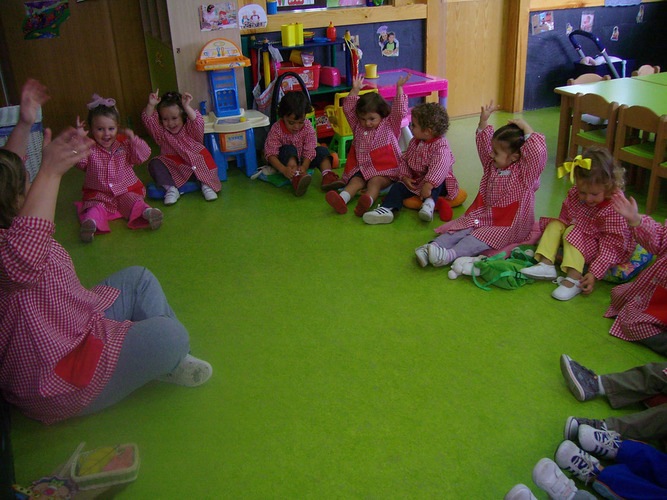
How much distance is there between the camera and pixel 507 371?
2.25 meters

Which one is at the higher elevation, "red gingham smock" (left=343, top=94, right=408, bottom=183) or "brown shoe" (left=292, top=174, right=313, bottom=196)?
"red gingham smock" (left=343, top=94, right=408, bottom=183)

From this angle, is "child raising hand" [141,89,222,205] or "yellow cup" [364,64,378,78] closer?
"child raising hand" [141,89,222,205]

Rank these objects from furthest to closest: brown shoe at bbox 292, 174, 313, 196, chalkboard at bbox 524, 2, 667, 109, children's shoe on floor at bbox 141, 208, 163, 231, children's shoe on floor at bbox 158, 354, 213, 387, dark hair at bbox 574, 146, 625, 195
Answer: chalkboard at bbox 524, 2, 667, 109 → brown shoe at bbox 292, 174, 313, 196 → children's shoe on floor at bbox 141, 208, 163, 231 → dark hair at bbox 574, 146, 625, 195 → children's shoe on floor at bbox 158, 354, 213, 387

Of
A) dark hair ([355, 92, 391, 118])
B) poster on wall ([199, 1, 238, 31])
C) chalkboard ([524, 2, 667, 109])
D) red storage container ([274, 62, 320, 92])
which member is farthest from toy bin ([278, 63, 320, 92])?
chalkboard ([524, 2, 667, 109])

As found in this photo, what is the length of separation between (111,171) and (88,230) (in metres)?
0.45

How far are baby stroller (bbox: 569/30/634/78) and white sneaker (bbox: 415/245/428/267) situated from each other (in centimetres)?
334

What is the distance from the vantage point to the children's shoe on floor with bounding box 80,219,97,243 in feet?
11.4

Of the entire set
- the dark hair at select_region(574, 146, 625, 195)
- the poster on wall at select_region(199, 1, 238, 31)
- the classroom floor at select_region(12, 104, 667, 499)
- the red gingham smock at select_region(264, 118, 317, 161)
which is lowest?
the classroom floor at select_region(12, 104, 667, 499)

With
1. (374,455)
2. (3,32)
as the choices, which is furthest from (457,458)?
(3,32)

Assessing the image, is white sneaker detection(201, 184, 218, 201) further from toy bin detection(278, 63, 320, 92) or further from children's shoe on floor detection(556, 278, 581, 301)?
children's shoe on floor detection(556, 278, 581, 301)

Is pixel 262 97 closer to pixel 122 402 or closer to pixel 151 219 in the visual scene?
pixel 151 219

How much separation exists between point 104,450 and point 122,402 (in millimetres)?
306

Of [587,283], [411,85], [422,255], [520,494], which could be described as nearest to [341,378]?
[520,494]

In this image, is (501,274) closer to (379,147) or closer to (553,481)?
(553,481)
